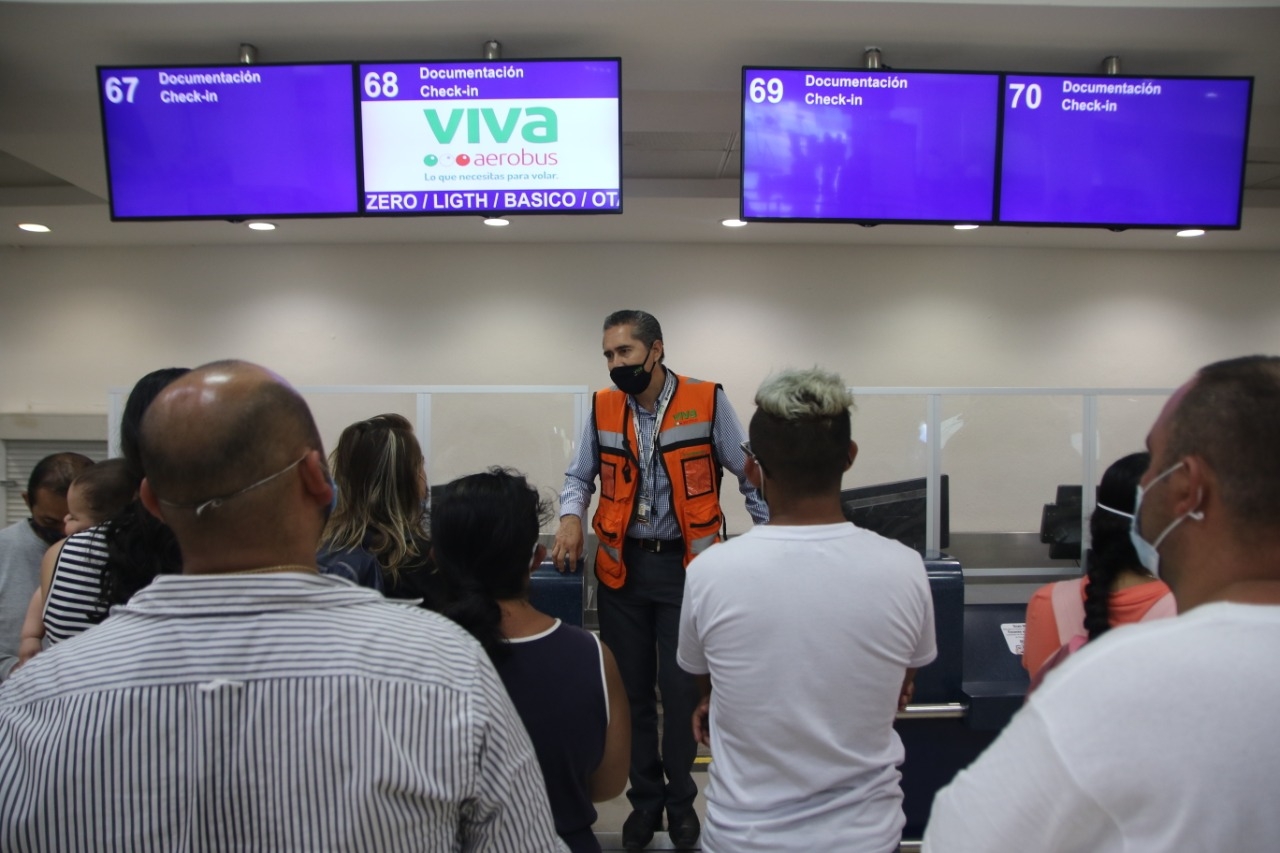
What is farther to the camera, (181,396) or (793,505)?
(793,505)

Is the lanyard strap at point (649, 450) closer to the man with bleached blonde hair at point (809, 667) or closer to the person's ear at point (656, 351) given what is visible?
the person's ear at point (656, 351)

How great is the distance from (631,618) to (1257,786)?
200 cm

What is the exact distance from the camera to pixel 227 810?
2.62 feet

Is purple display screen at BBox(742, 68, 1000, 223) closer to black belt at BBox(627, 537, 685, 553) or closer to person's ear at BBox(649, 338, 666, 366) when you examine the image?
person's ear at BBox(649, 338, 666, 366)

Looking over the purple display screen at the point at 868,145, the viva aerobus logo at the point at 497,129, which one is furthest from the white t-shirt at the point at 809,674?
the viva aerobus logo at the point at 497,129

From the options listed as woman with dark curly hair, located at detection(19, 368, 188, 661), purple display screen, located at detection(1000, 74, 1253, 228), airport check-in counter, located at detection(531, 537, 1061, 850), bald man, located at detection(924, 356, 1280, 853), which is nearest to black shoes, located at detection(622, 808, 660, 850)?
airport check-in counter, located at detection(531, 537, 1061, 850)

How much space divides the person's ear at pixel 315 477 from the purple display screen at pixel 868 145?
2.08 metres

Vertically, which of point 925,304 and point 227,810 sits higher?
point 925,304

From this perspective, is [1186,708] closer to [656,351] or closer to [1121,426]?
[656,351]

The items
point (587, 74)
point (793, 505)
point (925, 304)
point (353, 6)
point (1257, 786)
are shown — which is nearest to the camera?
point (1257, 786)

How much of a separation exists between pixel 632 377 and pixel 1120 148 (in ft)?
A: 6.28

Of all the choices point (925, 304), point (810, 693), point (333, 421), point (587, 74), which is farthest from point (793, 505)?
point (925, 304)

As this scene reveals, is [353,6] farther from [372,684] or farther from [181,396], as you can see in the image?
[372,684]

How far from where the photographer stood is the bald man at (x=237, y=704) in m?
0.79
